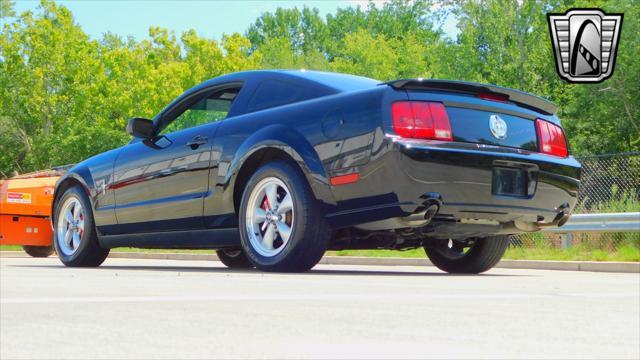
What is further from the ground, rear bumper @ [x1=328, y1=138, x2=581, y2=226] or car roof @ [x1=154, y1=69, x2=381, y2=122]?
car roof @ [x1=154, y1=69, x2=381, y2=122]

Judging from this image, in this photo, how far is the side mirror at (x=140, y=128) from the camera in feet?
26.2

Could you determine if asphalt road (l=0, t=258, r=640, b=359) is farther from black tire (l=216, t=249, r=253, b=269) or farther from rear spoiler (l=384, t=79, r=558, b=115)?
black tire (l=216, t=249, r=253, b=269)

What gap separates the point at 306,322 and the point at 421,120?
2894 mm

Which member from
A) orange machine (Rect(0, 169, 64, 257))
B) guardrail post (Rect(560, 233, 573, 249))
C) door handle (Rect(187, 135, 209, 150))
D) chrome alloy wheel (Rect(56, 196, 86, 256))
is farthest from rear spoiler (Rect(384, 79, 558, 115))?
orange machine (Rect(0, 169, 64, 257))

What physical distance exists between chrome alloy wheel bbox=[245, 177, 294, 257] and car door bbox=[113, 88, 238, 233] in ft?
1.83

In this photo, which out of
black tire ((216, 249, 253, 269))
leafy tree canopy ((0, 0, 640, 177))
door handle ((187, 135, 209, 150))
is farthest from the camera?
leafy tree canopy ((0, 0, 640, 177))

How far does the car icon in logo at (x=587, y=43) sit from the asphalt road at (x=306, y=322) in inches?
969

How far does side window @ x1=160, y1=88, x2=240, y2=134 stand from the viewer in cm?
769

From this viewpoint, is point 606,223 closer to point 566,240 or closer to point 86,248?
point 566,240

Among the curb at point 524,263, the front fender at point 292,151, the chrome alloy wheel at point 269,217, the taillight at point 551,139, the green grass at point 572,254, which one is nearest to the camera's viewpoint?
the front fender at point 292,151

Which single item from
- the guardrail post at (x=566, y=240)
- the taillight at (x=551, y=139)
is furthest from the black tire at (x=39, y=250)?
the taillight at (x=551, y=139)

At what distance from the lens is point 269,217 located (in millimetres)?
6820

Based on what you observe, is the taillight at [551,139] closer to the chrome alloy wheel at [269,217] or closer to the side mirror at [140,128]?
the chrome alloy wheel at [269,217]

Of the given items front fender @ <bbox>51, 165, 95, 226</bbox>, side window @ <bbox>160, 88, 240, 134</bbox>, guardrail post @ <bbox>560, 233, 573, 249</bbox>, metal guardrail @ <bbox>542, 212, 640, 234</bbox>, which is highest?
side window @ <bbox>160, 88, 240, 134</bbox>
